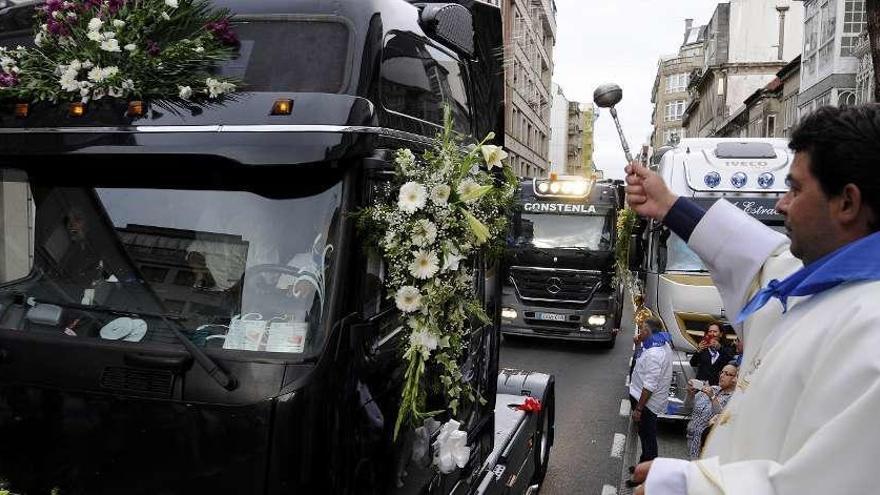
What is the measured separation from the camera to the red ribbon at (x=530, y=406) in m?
5.54

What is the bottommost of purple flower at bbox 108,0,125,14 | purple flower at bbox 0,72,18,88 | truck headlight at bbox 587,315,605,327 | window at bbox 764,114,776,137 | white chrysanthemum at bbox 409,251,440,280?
truck headlight at bbox 587,315,605,327

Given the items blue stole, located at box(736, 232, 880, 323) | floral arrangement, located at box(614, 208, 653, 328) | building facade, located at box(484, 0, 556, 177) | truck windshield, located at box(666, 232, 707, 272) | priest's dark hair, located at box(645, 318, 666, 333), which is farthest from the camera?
building facade, located at box(484, 0, 556, 177)

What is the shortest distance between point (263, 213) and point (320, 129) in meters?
0.40

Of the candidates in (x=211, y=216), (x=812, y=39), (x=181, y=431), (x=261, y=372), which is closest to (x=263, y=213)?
(x=211, y=216)

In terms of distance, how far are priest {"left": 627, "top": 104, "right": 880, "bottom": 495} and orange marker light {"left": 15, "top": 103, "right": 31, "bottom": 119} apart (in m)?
2.60

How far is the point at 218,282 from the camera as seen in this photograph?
264cm

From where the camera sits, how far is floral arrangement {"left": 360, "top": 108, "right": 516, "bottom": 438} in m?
2.71

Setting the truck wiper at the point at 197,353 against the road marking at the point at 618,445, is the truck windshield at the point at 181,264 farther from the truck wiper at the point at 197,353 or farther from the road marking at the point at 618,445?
the road marking at the point at 618,445

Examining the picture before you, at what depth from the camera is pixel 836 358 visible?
4.74 feet

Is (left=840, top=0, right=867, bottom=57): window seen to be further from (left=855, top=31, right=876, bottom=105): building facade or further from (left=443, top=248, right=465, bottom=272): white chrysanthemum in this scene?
(left=443, top=248, right=465, bottom=272): white chrysanthemum

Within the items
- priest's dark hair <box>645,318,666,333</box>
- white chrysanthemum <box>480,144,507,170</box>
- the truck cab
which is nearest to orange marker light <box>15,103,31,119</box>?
white chrysanthemum <box>480,144,507,170</box>

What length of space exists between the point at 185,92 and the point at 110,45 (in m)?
0.41

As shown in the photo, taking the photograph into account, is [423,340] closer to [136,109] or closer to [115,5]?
[136,109]

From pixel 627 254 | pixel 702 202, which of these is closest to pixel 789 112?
pixel 627 254
